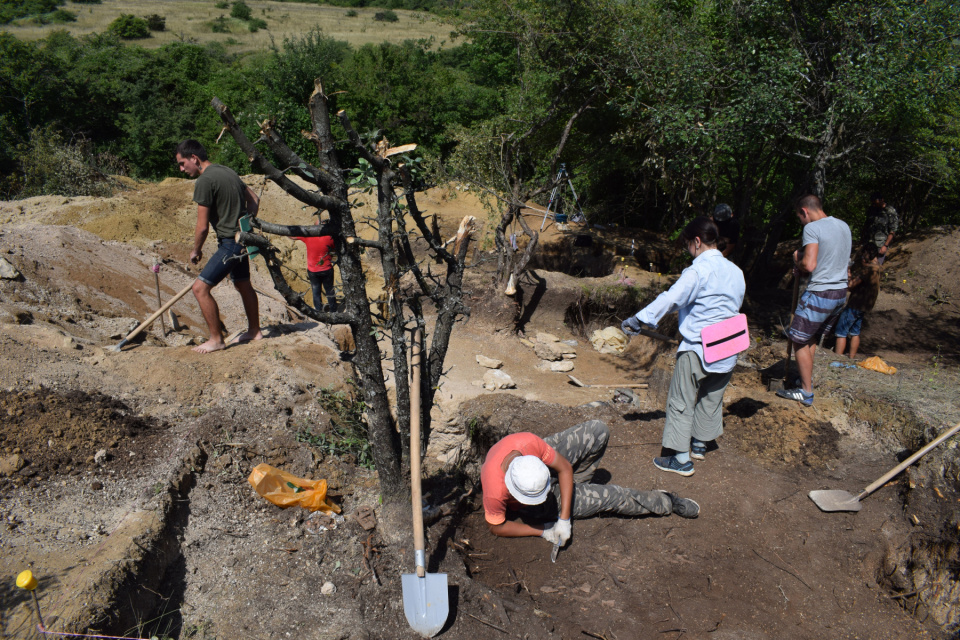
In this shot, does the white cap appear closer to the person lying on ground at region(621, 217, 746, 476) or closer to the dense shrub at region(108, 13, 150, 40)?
the person lying on ground at region(621, 217, 746, 476)

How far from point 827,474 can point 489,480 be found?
257 centimetres

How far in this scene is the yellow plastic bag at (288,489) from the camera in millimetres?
3262

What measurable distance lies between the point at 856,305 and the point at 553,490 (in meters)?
4.05

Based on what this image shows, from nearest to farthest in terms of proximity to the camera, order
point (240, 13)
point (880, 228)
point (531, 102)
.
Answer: point (880, 228) → point (531, 102) → point (240, 13)

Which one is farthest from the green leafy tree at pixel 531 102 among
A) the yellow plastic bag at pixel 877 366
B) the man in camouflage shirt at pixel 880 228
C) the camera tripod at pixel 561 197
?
the yellow plastic bag at pixel 877 366

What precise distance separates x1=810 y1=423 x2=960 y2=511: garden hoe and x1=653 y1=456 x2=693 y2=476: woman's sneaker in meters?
0.76

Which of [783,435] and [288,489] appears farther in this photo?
[783,435]

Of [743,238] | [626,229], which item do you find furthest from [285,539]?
[626,229]

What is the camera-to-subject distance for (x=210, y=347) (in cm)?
436

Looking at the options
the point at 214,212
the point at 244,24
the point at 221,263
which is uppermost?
the point at 244,24

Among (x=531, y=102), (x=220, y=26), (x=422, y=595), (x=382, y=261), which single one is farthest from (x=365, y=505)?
(x=220, y=26)

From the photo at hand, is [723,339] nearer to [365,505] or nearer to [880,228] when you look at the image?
[365,505]

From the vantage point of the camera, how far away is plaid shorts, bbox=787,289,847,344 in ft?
13.5

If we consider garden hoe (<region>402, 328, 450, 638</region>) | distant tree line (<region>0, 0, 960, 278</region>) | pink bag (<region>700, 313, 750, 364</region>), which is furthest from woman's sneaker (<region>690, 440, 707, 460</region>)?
distant tree line (<region>0, 0, 960, 278</region>)
